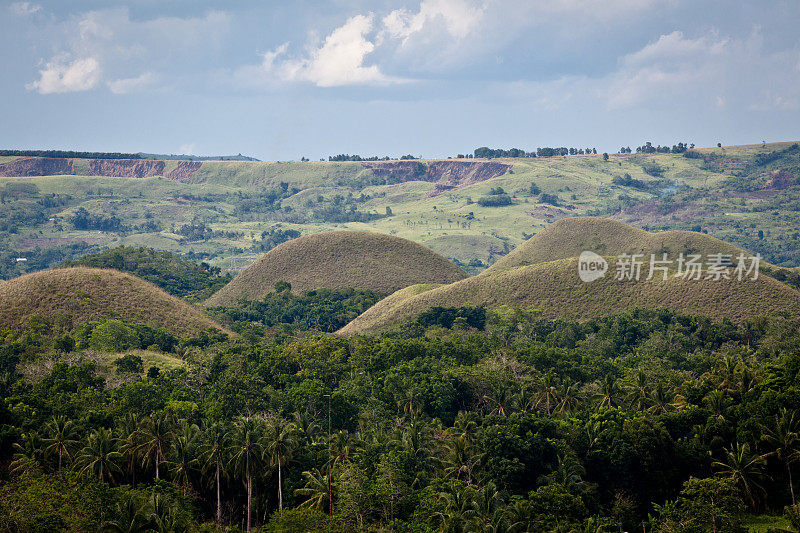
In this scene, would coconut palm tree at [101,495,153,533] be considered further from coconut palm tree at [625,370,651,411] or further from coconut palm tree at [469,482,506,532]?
coconut palm tree at [625,370,651,411]

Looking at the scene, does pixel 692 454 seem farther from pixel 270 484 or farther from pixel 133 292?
pixel 133 292

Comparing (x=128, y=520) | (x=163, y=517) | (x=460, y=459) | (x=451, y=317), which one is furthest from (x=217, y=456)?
(x=451, y=317)

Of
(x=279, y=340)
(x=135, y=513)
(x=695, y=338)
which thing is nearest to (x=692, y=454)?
(x=135, y=513)

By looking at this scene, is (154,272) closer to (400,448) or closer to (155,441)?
(155,441)

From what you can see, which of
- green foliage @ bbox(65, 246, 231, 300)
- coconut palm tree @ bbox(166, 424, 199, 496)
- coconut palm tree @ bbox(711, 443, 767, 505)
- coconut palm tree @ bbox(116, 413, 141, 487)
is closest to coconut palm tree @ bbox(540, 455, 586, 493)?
coconut palm tree @ bbox(711, 443, 767, 505)

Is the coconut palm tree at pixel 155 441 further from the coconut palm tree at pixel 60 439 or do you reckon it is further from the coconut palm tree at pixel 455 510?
the coconut palm tree at pixel 455 510

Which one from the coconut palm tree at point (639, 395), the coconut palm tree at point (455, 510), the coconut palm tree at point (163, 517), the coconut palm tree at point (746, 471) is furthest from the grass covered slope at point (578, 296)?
the coconut palm tree at point (163, 517)

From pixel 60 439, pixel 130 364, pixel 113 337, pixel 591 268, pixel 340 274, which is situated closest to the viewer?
pixel 60 439
